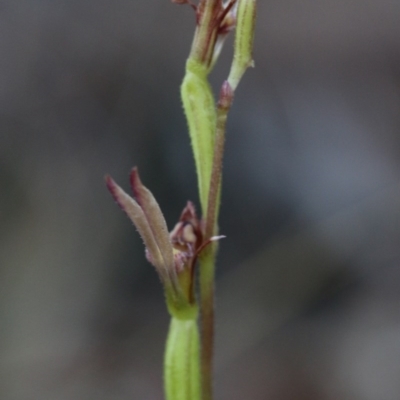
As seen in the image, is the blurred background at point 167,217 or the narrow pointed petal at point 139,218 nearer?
the narrow pointed petal at point 139,218

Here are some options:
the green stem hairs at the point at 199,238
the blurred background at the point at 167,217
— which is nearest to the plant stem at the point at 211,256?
the green stem hairs at the point at 199,238

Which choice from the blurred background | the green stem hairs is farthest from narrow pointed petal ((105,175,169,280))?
the blurred background

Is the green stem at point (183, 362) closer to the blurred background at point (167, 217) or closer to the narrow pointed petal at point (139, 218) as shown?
the narrow pointed petal at point (139, 218)

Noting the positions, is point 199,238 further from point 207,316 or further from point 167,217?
point 167,217

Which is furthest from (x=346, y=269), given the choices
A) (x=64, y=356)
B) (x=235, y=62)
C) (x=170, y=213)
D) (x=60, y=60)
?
(x=235, y=62)

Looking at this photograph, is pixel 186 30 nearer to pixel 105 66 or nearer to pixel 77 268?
pixel 105 66

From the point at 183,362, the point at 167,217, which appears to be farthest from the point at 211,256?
the point at 167,217
